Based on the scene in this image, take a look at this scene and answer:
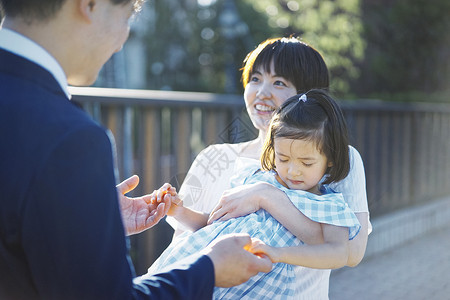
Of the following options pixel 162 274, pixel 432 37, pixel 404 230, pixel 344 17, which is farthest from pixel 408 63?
pixel 162 274

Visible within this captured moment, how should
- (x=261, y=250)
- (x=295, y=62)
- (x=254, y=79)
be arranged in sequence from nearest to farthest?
(x=261, y=250) → (x=295, y=62) → (x=254, y=79)

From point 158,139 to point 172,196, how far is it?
7.62ft

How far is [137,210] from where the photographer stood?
197 centimetres

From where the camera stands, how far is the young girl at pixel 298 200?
1.82m

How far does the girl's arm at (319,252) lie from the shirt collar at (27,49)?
78cm

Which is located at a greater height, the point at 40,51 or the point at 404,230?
the point at 40,51

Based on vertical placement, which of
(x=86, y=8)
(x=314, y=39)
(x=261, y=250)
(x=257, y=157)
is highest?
(x=314, y=39)

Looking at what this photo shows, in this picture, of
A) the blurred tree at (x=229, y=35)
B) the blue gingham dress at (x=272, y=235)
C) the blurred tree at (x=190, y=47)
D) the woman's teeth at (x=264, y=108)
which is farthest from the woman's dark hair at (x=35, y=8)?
the blurred tree at (x=190, y=47)

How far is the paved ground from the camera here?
4.91 metres

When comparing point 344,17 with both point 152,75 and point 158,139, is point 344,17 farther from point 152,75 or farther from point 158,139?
point 158,139

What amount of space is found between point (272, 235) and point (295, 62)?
2.77 feet

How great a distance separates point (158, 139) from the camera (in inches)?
170

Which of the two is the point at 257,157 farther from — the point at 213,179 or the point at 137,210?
the point at 137,210

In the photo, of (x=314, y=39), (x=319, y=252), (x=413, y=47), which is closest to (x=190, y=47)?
(x=314, y=39)
